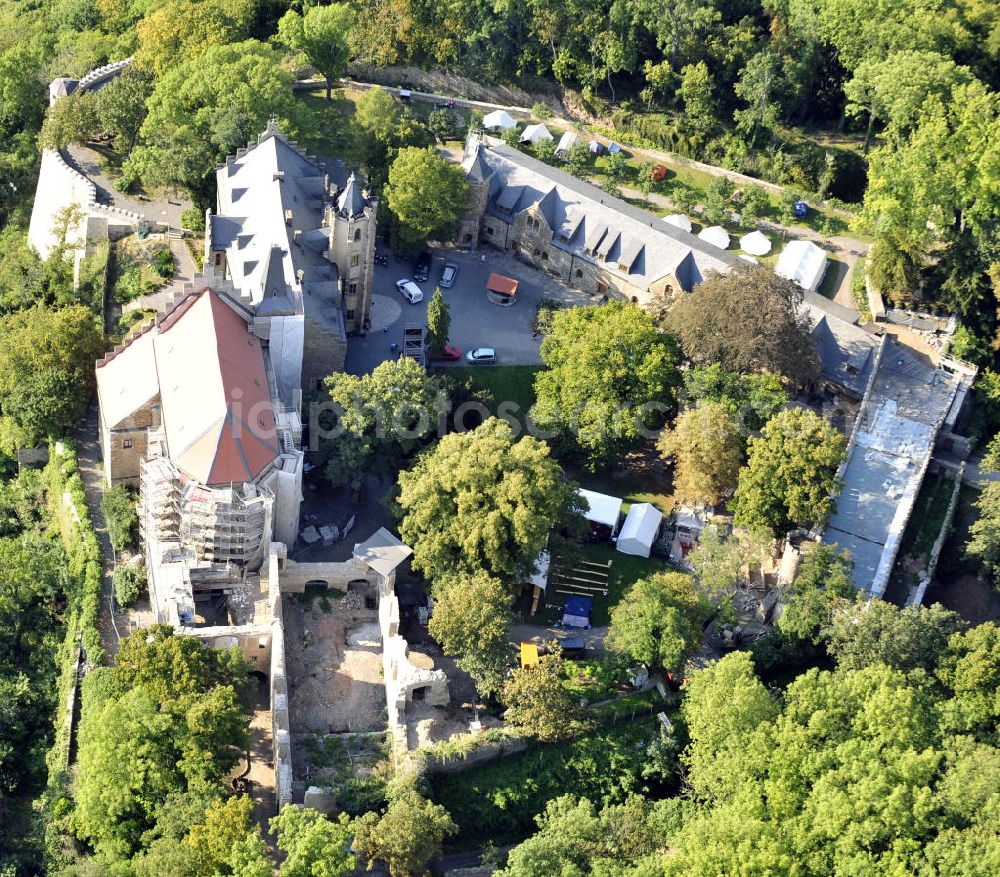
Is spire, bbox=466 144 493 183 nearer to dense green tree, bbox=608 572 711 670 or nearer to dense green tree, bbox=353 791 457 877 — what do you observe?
dense green tree, bbox=608 572 711 670

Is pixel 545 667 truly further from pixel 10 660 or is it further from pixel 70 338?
pixel 70 338

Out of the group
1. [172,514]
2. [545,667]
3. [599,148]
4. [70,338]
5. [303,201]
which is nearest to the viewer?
[545,667]

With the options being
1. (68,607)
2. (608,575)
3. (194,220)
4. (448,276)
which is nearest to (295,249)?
(448,276)

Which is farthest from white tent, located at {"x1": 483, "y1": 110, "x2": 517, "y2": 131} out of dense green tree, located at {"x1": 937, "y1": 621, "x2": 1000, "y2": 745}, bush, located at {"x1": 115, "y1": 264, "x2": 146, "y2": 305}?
dense green tree, located at {"x1": 937, "y1": 621, "x2": 1000, "y2": 745}

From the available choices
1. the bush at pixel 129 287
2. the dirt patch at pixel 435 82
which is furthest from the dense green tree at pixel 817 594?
the dirt patch at pixel 435 82

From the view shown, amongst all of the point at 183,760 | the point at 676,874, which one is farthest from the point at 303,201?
the point at 676,874

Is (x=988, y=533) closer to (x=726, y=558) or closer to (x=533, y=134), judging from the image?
(x=726, y=558)
